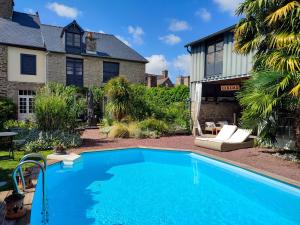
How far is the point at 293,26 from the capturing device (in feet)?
23.6

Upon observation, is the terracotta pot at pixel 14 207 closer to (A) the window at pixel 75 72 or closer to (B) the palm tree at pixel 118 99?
(B) the palm tree at pixel 118 99

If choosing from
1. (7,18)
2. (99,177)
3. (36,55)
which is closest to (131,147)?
(99,177)

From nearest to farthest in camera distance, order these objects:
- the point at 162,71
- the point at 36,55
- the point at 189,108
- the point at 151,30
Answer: the point at 189,108 → the point at 151,30 → the point at 36,55 → the point at 162,71

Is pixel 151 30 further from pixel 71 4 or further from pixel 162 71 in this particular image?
pixel 162 71

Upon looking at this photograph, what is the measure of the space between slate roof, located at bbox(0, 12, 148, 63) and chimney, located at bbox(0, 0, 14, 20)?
0.40 m

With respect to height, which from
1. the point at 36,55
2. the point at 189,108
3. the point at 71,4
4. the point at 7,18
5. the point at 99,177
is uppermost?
the point at 7,18

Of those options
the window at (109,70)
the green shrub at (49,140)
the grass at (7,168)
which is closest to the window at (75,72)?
the window at (109,70)

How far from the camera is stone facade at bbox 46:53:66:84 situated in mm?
21234

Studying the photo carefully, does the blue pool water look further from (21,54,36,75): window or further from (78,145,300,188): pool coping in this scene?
(21,54,36,75): window

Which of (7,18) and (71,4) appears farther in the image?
(7,18)

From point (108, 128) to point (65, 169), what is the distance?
6.29m

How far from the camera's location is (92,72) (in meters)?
23.4

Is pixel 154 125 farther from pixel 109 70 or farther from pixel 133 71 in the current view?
pixel 133 71

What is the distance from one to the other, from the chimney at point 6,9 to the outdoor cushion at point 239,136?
20704mm
